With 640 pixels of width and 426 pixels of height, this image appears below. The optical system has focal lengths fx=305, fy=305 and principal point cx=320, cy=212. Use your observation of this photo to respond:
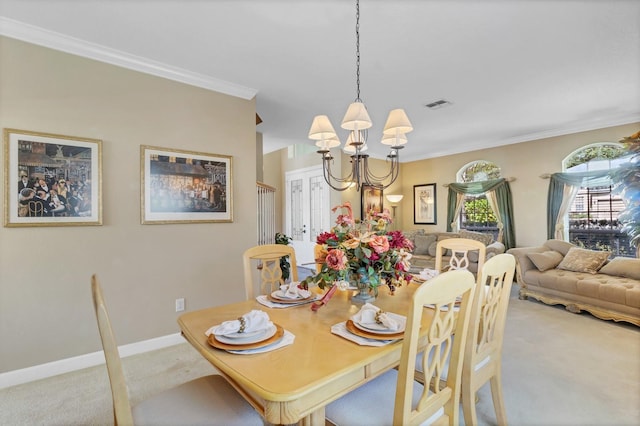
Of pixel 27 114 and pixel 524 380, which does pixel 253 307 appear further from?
pixel 27 114

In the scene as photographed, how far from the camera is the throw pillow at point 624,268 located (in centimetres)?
356

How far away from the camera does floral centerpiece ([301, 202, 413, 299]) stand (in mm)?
1604

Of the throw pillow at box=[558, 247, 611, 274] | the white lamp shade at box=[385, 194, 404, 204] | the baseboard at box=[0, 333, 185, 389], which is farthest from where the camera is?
the white lamp shade at box=[385, 194, 404, 204]

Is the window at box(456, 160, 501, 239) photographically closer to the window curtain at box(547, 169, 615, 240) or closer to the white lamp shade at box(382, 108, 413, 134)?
the window curtain at box(547, 169, 615, 240)

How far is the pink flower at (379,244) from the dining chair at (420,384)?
44 centimetres

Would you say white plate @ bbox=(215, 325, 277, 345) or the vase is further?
the vase

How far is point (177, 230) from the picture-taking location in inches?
118

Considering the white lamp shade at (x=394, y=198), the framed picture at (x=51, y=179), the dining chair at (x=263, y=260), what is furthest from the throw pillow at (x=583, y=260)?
the framed picture at (x=51, y=179)

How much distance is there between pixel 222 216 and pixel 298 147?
4.71m

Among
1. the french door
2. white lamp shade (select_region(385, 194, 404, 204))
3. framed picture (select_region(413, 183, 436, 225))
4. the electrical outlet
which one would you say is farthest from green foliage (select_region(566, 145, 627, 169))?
the electrical outlet

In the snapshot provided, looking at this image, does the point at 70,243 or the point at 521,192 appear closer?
the point at 70,243

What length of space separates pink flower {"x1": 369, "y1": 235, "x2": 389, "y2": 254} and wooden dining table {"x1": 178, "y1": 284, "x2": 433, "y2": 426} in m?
0.38

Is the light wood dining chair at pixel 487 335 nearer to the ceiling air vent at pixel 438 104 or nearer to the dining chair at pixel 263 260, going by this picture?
the dining chair at pixel 263 260

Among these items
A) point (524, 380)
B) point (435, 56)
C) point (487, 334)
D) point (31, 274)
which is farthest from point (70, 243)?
point (524, 380)
